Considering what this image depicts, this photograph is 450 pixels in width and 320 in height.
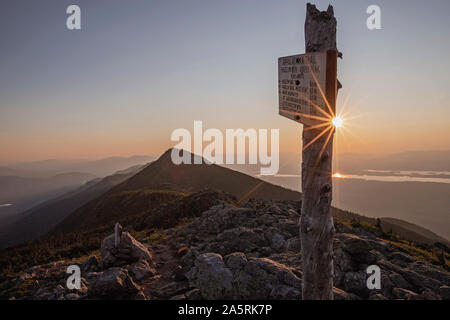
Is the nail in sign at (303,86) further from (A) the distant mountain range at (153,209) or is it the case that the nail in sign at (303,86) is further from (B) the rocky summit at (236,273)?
(A) the distant mountain range at (153,209)

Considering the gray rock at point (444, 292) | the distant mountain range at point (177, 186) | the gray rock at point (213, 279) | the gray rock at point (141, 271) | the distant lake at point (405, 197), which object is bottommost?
the distant lake at point (405, 197)

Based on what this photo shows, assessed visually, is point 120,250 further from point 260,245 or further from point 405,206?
point 405,206

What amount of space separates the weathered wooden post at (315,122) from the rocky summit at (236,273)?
251 cm

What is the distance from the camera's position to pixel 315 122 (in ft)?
14.1

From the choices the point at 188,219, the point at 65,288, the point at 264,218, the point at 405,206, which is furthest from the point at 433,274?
the point at 405,206

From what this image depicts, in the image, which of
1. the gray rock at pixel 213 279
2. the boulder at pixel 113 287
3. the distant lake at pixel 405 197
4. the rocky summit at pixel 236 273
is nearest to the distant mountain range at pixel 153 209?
the rocky summit at pixel 236 273

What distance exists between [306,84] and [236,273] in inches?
242

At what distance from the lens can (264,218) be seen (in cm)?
1471

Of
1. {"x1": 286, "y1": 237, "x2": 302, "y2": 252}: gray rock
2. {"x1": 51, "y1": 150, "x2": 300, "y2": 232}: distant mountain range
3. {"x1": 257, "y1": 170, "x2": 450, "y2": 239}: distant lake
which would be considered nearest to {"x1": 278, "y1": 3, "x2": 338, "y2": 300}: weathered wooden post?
{"x1": 286, "y1": 237, "x2": 302, "y2": 252}: gray rock

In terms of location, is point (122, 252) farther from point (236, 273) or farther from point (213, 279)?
point (236, 273)

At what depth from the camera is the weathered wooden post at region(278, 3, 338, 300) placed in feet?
13.7

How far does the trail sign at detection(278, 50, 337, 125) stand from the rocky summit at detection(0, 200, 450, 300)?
5.12 meters

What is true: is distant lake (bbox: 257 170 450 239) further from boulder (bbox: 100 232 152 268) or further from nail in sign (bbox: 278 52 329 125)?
nail in sign (bbox: 278 52 329 125)

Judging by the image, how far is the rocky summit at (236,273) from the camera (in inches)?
289
